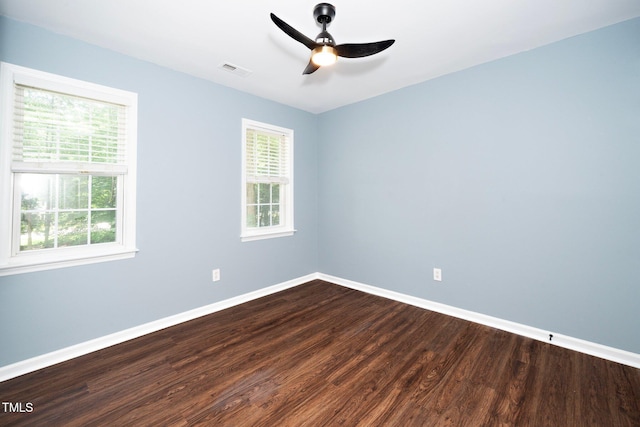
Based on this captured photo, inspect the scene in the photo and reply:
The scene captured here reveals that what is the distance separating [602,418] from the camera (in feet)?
5.21

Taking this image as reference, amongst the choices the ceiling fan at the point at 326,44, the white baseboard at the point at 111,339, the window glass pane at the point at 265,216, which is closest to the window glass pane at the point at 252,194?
the window glass pane at the point at 265,216

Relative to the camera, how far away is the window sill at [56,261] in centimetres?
197

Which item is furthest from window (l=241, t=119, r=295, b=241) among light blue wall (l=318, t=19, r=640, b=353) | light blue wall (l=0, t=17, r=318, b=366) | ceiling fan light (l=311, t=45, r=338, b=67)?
ceiling fan light (l=311, t=45, r=338, b=67)

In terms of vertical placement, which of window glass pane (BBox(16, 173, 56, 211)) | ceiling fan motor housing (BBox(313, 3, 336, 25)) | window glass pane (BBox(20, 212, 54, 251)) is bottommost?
window glass pane (BBox(20, 212, 54, 251))

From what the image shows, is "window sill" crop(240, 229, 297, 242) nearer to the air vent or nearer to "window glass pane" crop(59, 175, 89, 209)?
"window glass pane" crop(59, 175, 89, 209)

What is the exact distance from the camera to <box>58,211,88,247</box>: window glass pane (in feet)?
7.37

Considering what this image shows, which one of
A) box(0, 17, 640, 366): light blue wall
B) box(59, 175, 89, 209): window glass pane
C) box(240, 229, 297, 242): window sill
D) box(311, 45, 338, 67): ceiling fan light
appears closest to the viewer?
box(311, 45, 338, 67): ceiling fan light

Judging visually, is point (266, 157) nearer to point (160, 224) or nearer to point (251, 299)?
point (160, 224)

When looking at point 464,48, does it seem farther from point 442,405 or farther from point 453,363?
point 442,405

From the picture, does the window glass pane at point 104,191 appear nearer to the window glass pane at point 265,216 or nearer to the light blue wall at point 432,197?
the light blue wall at point 432,197

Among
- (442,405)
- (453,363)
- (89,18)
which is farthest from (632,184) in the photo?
(89,18)

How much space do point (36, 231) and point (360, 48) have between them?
2910 millimetres

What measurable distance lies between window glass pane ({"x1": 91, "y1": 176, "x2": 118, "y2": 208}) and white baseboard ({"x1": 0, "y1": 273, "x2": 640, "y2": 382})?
3.88ft

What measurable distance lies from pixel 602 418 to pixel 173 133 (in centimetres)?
397
